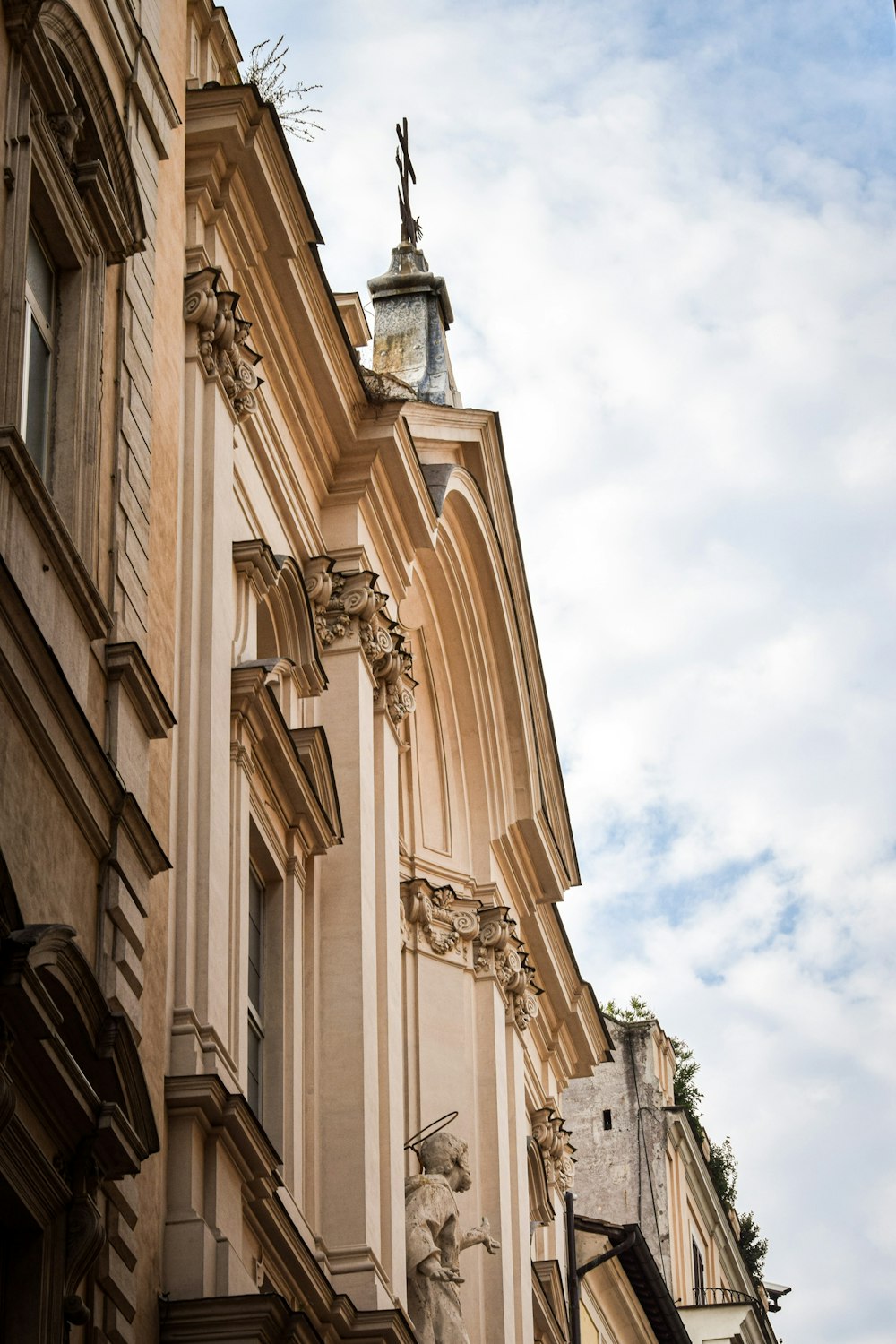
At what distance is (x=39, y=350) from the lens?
12.5m

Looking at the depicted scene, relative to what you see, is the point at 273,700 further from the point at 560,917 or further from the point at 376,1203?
the point at 560,917

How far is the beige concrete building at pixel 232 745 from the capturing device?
436 inches

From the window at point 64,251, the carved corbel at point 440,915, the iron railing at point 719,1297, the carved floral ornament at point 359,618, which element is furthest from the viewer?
the iron railing at point 719,1297

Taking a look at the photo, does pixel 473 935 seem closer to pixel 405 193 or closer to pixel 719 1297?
pixel 405 193

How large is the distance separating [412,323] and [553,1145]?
8.40 meters

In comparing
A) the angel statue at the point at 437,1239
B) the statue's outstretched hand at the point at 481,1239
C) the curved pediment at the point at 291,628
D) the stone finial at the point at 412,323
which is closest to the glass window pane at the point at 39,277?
the curved pediment at the point at 291,628

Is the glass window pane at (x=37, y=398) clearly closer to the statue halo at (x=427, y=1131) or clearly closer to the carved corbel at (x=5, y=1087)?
the carved corbel at (x=5, y=1087)

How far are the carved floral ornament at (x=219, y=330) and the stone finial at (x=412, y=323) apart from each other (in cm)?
791

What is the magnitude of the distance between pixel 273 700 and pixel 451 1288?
5011 mm

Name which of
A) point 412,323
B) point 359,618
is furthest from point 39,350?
point 412,323

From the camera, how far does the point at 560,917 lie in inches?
1035

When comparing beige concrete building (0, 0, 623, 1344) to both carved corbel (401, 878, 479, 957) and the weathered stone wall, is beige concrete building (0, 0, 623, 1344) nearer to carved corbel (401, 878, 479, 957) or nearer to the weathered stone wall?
carved corbel (401, 878, 479, 957)


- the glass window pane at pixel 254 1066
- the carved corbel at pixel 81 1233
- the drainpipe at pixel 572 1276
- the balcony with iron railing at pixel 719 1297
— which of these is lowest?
the carved corbel at pixel 81 1233

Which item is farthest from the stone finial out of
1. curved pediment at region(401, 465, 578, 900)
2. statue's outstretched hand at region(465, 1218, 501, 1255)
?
statue's outstretched hand at region(465, 1218, 501, 1255)
